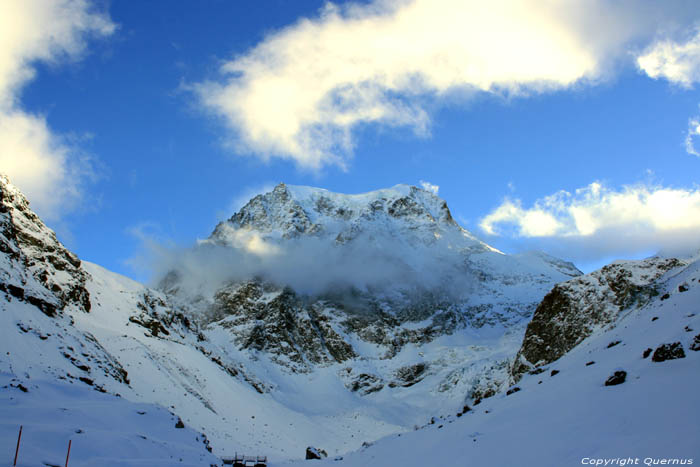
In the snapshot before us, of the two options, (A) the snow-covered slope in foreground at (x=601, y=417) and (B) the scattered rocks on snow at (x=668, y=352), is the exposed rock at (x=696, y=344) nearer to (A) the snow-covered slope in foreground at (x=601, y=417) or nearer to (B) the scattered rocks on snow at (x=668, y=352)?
(A) the snow-covered slope in foreground at (x=601, y=417)

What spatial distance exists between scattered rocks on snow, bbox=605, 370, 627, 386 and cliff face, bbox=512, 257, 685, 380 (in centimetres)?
3501

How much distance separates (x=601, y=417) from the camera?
48.5 ft

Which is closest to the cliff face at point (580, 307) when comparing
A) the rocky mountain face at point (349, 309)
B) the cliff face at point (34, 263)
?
the cliff face at point (34, 263)

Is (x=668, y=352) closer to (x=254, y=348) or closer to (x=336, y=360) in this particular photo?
(x=254, y=348)

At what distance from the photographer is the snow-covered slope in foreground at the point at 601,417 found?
1212cm

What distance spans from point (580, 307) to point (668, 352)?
4901 cm

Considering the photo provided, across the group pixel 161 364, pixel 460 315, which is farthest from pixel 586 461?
pixel 460 315

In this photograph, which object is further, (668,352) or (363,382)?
(363,382)

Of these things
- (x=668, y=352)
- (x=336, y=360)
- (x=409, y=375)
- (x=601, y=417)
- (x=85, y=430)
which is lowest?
(x=601, y=417)

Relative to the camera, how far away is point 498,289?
628 ft

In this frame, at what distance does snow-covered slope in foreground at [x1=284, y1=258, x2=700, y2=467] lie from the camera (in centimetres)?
1212

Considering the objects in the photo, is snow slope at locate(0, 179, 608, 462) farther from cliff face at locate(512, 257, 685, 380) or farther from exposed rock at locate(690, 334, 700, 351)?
exposed rock at locate(690, 334, 700, 351)

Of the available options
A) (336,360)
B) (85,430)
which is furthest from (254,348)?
(85,430)

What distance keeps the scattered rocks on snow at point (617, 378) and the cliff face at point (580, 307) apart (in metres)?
35.0
